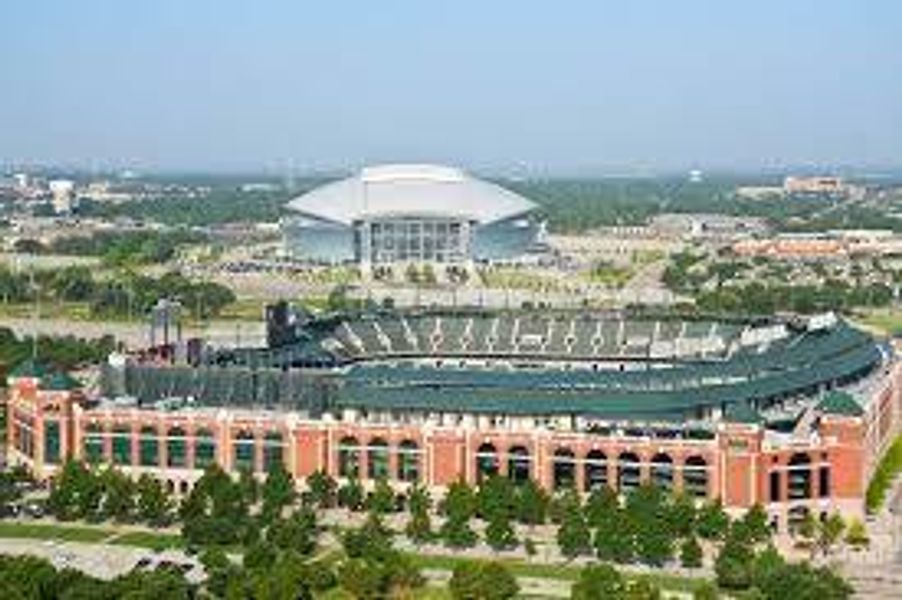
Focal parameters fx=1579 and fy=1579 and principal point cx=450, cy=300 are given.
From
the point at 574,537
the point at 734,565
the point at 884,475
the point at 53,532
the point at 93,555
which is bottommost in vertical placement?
the point at 93,555

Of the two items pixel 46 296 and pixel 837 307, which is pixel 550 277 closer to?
pixel 837 307

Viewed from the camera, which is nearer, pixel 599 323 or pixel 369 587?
pixel 369 587

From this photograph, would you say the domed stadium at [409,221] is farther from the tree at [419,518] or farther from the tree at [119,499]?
the tree at [419,518]

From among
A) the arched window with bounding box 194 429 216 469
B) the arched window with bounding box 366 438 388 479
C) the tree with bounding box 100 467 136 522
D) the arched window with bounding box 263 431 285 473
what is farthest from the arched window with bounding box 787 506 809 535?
the tree with bounding box 100 467 136 522

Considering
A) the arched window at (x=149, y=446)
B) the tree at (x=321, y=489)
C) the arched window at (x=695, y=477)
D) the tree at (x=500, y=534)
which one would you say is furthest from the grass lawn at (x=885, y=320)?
A: the arched window at (x=149, y=446)

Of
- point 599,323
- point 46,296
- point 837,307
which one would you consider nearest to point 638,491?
point 599,323

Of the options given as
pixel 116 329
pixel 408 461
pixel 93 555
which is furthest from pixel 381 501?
pixel 116 329

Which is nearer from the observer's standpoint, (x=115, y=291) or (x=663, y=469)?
(x=663, y=469)

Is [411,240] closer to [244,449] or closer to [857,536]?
[244,449]
